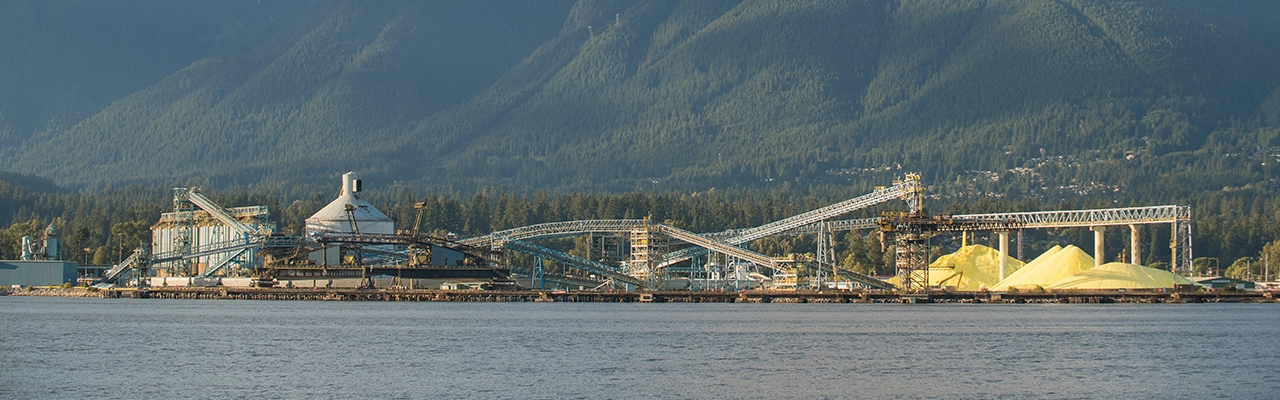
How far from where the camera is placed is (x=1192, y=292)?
140 m

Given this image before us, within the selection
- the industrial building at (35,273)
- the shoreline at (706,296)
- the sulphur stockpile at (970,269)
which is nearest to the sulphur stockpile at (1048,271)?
the sulphur stockpile at (970,269)

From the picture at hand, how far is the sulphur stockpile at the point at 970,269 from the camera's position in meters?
156

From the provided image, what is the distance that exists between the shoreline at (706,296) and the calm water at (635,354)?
49.8 feet

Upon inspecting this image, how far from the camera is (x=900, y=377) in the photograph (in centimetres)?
6975

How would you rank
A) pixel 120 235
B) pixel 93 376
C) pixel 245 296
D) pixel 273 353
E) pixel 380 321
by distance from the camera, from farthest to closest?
pixel 120 235
pixel 245 296
pixel 380 321
pixel 273 353
pixel 93 376

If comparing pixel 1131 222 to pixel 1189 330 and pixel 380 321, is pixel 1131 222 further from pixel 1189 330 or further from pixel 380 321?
pixel 380 321

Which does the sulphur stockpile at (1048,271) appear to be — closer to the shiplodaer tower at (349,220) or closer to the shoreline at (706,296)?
the shoreline at (706,296)

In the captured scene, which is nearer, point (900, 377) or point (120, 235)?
point (900, 377)

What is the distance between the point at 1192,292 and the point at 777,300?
3448 cm

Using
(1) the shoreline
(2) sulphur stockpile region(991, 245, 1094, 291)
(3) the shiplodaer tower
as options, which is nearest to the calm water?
(1) the shoreline

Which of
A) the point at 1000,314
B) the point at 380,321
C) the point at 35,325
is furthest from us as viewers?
the point at 1000,314

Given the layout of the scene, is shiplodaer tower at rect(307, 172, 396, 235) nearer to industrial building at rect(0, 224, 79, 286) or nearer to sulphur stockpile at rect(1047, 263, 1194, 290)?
industrial building at rect(0, 224, 79, 286)

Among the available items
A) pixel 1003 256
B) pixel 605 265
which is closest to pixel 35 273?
pixel 605 265

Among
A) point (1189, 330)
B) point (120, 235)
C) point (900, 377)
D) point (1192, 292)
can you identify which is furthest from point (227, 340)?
point (120, 235)
